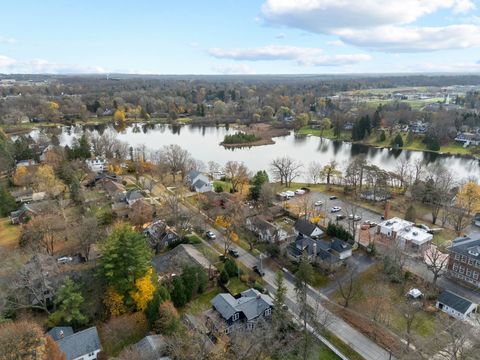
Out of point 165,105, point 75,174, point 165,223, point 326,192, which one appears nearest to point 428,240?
point 326,192

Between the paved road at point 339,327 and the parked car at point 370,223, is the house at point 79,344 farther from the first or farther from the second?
the parked car at point 370,223

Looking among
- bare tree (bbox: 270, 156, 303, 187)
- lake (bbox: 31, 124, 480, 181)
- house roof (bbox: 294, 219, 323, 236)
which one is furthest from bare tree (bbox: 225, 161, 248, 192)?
house roof (bbox: 294, 219, 323, 236)

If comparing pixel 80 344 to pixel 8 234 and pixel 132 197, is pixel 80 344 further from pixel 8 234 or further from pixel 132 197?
pixel 132 197

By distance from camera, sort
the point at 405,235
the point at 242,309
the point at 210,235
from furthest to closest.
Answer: the point at 210,235, the point at 405,235, the point at 242,309

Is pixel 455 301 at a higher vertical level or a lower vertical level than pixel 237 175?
lower

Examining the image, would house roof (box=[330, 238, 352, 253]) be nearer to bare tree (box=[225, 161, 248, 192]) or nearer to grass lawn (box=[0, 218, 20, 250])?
bare tree (box=[225, 161, 248, 192])

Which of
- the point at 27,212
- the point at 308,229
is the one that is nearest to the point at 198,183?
the point at 308,229

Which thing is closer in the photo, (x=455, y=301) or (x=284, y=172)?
(x=455, y=301)
